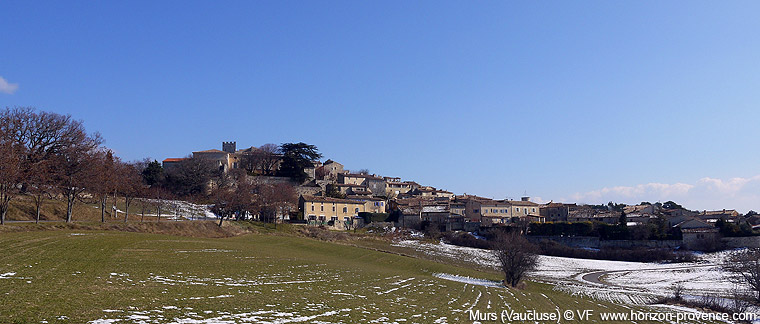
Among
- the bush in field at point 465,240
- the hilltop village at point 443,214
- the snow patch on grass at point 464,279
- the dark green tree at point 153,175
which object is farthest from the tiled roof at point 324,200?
the snow patch on grass at point 464,279

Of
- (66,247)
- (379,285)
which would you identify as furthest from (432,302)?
(66,247)

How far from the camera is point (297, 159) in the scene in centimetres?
11600

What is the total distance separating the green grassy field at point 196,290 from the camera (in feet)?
45.5

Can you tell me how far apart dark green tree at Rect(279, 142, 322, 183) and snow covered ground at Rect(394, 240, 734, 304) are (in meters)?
47.9

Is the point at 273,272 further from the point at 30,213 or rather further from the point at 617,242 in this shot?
the point at 617,242

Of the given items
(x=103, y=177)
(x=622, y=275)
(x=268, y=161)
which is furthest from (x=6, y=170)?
(x=268, y=161)

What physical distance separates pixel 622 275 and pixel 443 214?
4853 centimetres

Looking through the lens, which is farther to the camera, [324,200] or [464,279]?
[324,200]

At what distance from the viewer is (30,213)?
52.9 meters

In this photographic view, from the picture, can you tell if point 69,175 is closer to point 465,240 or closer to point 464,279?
point 464,279

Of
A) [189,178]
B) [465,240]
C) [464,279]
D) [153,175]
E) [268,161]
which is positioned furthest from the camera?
[268,161]

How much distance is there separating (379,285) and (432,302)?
5.34 meters

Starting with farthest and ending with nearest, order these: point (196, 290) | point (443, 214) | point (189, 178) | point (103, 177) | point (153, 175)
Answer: point (443, 214) < point (189, 178) < point (153, 175) < point (103, 177) < point (196, 290)

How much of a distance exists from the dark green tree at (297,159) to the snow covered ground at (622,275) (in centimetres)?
4790
